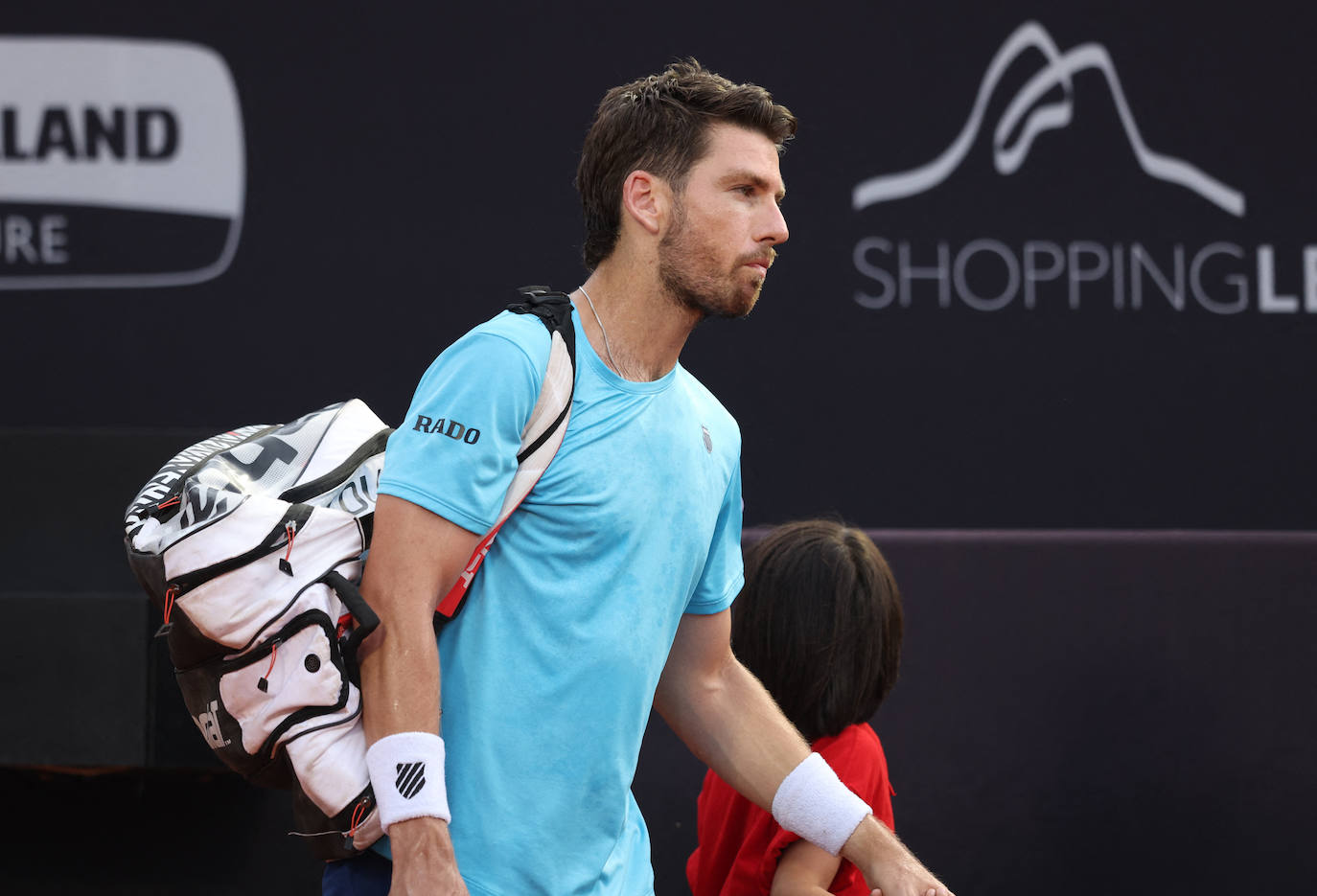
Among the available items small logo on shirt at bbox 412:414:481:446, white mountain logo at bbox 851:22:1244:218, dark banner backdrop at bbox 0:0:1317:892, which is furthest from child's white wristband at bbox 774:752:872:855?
white mountain logo at bbox 851:22:1244:218

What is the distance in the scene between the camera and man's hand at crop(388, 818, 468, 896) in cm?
152

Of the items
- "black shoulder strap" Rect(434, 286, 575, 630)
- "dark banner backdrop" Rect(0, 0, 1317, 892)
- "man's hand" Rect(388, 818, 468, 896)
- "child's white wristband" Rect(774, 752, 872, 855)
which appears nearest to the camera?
"man's hand" Rect(388, 818, 468, 896)

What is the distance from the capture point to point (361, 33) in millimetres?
3514

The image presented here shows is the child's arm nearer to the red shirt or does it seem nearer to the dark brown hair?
the red shirt

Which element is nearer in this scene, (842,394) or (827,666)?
(827,666)

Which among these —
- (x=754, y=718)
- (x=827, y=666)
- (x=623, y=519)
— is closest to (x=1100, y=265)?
(x=827, y=666)

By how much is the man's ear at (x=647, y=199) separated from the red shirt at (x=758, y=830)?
3.02ft

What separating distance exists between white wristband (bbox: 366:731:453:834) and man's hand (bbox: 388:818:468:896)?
0.04ft

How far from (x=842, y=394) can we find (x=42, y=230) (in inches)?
78.4

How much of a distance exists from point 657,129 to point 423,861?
932mm

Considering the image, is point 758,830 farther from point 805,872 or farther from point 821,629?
point 821,629

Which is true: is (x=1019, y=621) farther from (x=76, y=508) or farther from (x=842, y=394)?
(x=76, y=508)

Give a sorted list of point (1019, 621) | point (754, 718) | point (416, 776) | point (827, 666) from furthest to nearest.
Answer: point (1019, 621) < point (827, 666) < point (754, 718) < point (416, 776)

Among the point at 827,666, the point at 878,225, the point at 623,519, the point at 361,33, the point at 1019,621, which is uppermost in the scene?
the point at 361,33
